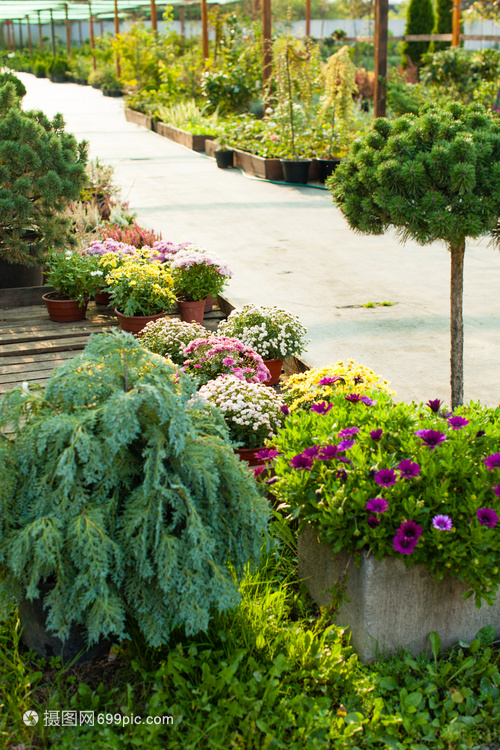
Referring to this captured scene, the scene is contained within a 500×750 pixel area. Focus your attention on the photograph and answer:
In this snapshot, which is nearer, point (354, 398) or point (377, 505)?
point (377, 505)

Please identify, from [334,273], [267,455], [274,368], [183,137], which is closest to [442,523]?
[267,455]

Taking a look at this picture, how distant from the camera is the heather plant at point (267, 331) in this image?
14.6ft

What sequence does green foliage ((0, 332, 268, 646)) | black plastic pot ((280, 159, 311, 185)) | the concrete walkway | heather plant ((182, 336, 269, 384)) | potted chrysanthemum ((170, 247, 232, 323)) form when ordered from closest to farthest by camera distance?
green foliage ((0, 332, 268, 646)) < heather plant ((182, 336, 269, 384)) < the concrete walkway < potted chrysanthemum ((170, 247, 232, 323)) < black plastic pot ((280, 159, 311, 185))

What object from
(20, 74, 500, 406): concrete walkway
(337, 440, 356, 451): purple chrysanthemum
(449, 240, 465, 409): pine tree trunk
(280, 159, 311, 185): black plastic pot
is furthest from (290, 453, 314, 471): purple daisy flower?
(280, 159, 311, 185): black plastic pot

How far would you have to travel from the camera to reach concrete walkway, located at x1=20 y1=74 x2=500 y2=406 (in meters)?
5.06

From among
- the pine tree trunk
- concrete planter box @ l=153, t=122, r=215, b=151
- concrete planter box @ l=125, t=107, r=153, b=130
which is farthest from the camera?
concrete planter box @ l=125, t=107, r=153, b=130

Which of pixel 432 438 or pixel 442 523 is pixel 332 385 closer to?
pixel 432 438

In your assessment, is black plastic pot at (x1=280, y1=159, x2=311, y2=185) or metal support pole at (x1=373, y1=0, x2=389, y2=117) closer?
metal support pole at (x1=373, y1=0, x2=389, y2=117)

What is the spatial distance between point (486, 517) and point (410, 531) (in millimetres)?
251

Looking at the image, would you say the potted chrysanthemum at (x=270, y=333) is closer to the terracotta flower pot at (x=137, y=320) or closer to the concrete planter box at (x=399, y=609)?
the terracotta flower pot at (x=137, y=320)

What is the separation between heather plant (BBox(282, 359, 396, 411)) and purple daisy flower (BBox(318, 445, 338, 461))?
31.2 inches

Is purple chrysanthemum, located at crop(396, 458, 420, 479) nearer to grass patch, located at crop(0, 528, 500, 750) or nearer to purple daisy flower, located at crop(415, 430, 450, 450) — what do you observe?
purple daisy flower, located at crop(415, 430, 450, 450)

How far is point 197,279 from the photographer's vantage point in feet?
17.6

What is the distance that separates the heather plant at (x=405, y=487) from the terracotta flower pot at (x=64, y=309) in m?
3.03
